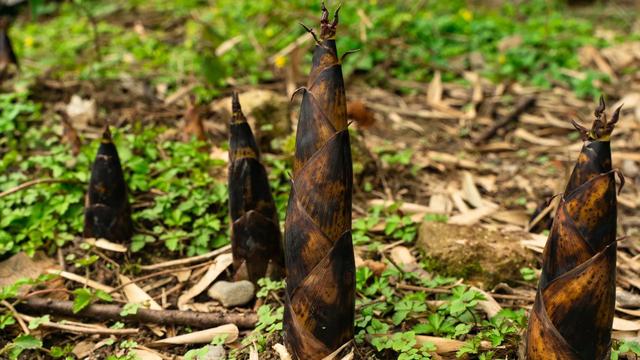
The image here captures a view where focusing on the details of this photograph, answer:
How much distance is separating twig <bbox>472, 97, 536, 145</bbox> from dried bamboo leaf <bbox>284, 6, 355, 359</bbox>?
3.02 m

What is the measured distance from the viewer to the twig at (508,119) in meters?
4.96

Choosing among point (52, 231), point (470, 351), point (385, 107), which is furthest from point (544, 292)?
point (385, 107)

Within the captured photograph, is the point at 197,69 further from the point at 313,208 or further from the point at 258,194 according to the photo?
the point at 313,208

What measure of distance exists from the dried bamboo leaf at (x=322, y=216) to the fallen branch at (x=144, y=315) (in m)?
0.62

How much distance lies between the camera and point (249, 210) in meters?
2.84

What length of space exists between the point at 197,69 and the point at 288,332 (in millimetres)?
3660

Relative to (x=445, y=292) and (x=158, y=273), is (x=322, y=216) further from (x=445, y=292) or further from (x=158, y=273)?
(x=158, y=273)

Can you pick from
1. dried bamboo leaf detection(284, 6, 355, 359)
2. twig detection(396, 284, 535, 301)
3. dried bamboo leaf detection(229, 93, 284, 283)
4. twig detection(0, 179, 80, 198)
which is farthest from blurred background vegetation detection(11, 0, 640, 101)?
dried bamboo leaf detection(284, 6, 355, 359)

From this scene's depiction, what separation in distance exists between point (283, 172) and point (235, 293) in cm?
109

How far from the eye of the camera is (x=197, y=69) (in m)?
5.49

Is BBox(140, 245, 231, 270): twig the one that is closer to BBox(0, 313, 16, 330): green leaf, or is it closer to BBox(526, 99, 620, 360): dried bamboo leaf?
BBox(0, 313, 16, 330): green leaf

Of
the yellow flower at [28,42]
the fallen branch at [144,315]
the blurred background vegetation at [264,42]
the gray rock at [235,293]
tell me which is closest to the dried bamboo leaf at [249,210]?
the gray rock at [235,293]

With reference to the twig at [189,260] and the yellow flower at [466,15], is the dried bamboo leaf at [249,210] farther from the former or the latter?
the yellow flower at [466,15]

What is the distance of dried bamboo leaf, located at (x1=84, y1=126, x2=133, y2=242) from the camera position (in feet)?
10.5
